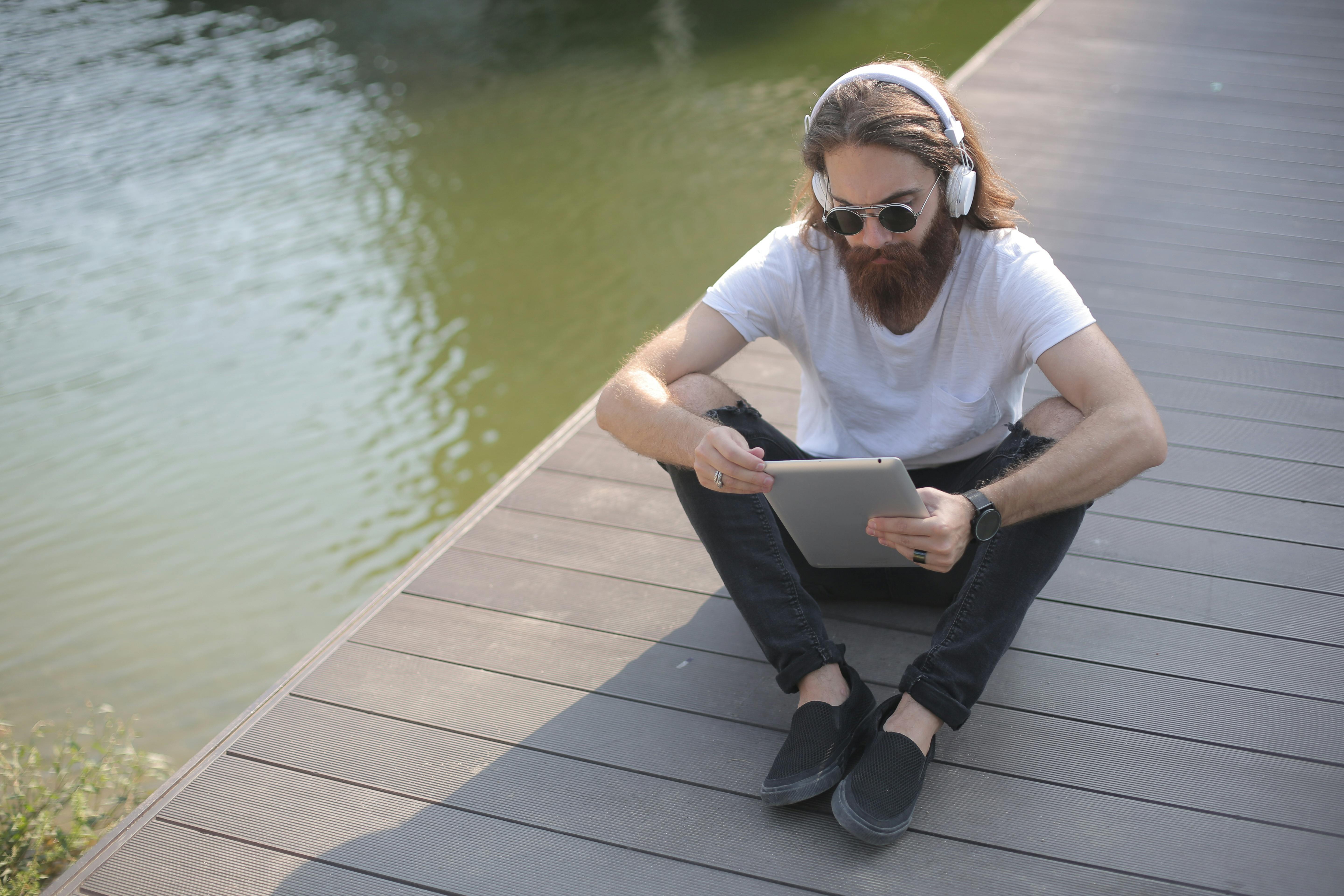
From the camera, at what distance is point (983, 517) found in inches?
54.6

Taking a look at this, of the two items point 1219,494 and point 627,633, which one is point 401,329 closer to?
point 627,633

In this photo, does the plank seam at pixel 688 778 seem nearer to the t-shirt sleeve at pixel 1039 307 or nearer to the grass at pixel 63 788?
the grass at pixel 63 788

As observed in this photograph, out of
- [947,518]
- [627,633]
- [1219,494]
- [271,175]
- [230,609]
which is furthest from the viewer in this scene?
[271,175]

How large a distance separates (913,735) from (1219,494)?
3.64 ft

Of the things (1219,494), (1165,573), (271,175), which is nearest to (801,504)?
(1165,573)

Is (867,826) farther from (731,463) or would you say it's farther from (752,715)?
(731,463)

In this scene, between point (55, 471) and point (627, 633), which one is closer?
point (627, 633)

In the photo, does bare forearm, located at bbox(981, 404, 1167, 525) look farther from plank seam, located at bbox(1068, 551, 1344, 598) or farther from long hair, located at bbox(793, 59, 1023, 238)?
plank seam, located at bbox(1068, 551, 1344, 598)

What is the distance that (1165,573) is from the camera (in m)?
1.93

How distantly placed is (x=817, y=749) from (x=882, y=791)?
0.11 meters

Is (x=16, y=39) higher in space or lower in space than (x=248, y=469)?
higher

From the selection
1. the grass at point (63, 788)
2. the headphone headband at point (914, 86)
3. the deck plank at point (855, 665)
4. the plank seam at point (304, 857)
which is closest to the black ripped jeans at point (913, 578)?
the deck plank at point (855, 665)

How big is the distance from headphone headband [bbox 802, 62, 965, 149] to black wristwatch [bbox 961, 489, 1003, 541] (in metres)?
0.57

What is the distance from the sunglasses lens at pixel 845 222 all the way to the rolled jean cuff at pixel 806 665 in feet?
2.13
